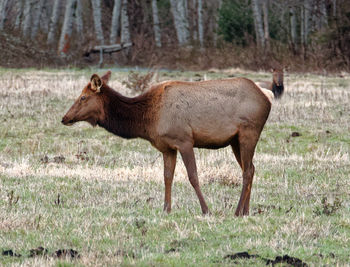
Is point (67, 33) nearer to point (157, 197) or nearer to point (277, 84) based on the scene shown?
point (277, 84)

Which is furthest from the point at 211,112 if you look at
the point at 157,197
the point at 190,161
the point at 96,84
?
the point at 157,197

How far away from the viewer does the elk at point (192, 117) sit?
8133 mm

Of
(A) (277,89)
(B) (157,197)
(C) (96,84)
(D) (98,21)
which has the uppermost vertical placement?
(D) (98,21)

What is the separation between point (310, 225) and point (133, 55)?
2927 cm

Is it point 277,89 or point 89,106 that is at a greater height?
point 277,89

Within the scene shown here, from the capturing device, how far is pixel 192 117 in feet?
26.9

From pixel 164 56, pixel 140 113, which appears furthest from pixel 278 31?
pixel 140 113

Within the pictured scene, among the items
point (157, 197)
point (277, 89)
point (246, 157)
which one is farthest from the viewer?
point (277, 89)

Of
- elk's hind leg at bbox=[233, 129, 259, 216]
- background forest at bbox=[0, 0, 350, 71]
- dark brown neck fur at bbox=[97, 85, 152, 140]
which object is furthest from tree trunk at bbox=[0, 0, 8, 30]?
elk's hind leg at bbox=[233, 129, 259, 216]

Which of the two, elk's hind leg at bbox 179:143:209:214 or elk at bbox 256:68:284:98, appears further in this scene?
elk at bbox 256:68:284:98

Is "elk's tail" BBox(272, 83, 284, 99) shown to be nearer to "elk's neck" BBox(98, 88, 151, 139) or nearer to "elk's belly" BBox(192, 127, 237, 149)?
"elk's neck" BBox(98, 88, 151, 139)

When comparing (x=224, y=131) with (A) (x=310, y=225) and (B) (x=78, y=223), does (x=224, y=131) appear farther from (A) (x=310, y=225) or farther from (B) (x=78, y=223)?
(B) (x=78, y=223)

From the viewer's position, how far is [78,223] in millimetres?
7453

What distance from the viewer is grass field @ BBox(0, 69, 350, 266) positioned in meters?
6.38
